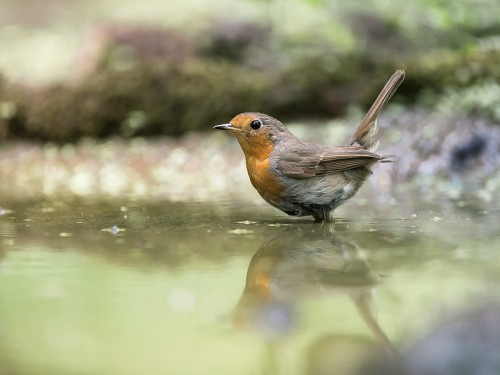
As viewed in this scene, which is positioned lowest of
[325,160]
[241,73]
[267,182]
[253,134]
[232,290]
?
[232,290]

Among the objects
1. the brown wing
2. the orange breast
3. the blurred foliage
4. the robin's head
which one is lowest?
the orange breast

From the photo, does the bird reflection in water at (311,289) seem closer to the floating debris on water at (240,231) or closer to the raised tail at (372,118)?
the floating debris on water at (240,231)

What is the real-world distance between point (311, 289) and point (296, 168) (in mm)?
1862

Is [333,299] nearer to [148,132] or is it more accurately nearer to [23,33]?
[148,132]

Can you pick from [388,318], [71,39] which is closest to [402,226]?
[388,318]

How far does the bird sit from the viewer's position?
4.52 m

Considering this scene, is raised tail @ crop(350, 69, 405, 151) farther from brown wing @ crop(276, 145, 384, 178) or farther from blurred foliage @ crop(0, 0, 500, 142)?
blurred foliage @ crop(0, 0, 500, 142)

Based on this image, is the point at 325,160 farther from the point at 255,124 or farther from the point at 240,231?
the point at 240,231

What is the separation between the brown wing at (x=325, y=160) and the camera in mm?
4559

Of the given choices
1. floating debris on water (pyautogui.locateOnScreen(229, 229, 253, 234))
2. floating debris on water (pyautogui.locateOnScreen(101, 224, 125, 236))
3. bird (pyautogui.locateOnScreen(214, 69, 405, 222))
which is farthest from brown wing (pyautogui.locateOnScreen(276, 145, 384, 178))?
floating debris on water (pyautogui.locateOnScreen(101, 224, 125, 236))

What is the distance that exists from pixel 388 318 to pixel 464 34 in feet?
30.5

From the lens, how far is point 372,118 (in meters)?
Result: 5.02

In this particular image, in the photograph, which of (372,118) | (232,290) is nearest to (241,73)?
(372,118)

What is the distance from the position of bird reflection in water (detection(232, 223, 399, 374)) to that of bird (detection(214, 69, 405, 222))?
1.67 ft
